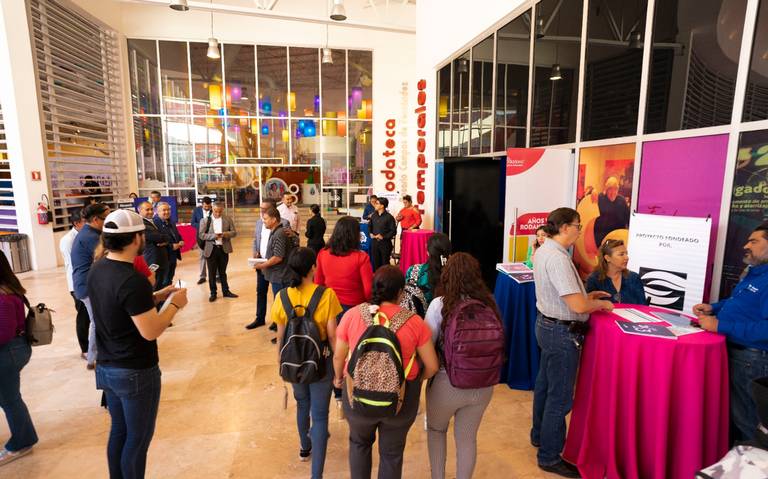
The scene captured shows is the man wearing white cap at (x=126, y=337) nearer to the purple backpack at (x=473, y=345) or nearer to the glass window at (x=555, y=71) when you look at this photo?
the purple backpack at (x=473, y=345)

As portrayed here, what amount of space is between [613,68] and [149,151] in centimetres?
1262

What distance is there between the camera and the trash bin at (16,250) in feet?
26.3

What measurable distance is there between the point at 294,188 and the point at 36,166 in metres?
6.52

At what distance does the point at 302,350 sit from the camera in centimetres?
226

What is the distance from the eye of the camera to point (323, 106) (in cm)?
1337

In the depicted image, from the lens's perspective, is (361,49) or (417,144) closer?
(417,144)

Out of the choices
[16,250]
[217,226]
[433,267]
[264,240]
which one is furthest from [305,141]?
[433,267]

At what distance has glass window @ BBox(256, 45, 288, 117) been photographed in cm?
1269

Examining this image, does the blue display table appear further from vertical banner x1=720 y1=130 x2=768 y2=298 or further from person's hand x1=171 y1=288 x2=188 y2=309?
person's hand x1=171 y1=288 x2=188 y2=309

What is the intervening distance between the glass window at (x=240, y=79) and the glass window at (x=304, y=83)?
1183mm

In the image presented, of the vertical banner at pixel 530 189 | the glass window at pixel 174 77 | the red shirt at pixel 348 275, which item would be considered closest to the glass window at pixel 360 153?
the glass window at pixel 174 77

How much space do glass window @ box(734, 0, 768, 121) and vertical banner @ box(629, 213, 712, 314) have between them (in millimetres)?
856

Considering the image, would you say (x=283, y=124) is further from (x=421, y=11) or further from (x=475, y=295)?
(x=475, y=295)

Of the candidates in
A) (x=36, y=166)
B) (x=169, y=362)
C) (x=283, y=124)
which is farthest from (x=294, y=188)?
(x=169, y=362)
